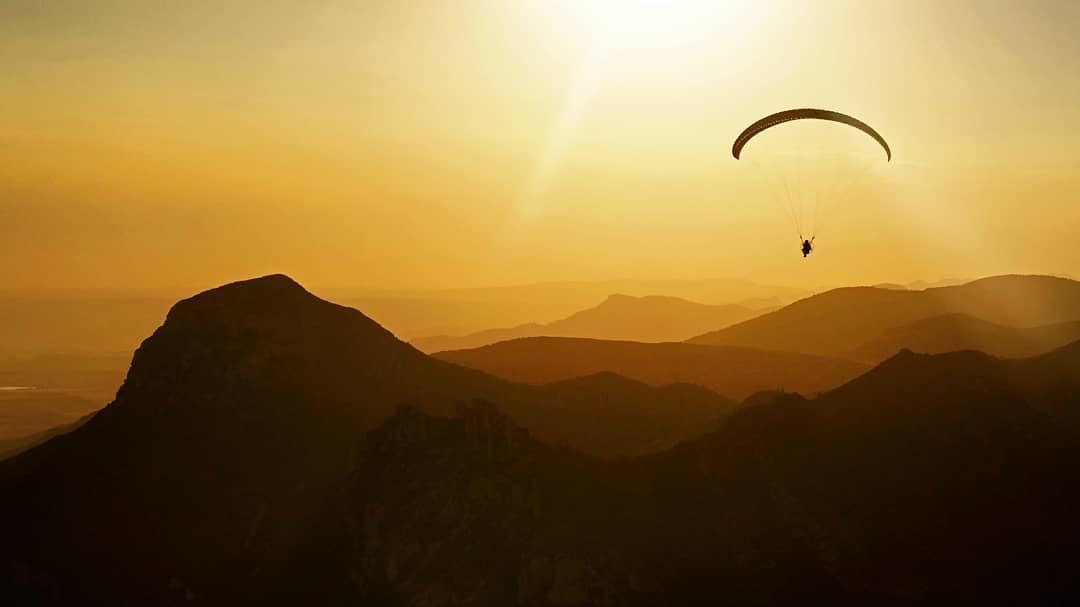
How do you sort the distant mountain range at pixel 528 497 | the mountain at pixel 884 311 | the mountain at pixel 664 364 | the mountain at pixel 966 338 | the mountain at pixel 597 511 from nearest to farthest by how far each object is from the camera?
the mountain at pixel 597 511 → the distant mountain range at pixel 528 497 → the mountain at pixel 664 364 → the mountain at pixel 966 338 → the mountain at pixel 884 311

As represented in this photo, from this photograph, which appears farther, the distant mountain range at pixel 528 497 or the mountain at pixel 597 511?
the distant mountain range at pixel 528 497

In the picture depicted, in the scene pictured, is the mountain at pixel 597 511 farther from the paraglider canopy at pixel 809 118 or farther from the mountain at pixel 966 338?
the mountain at pixel 966 338

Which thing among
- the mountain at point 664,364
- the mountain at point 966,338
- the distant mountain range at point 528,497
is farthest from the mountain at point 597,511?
the mountain at point 966,338

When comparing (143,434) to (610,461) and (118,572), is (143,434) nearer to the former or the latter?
(118,572)

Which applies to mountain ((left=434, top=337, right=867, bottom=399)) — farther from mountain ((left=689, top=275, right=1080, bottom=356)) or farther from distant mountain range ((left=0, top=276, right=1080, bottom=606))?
mountain ((left=689, top=275, right=1080, bottom=356))

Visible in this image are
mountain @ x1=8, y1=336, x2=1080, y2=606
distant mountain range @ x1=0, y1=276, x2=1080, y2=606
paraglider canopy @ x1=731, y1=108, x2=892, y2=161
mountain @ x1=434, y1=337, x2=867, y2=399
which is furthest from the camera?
mountain @ x1=434, y1=337, x2=867, y2=399

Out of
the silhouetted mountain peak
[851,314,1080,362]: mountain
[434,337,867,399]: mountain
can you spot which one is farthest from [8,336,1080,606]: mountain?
[851,314,1080,362]: mountain

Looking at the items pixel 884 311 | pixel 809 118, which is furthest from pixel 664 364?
pixel 884 311

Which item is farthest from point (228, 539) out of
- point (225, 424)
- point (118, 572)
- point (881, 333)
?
point (881, 333)
